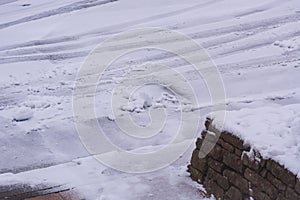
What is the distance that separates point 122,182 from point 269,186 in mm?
1609

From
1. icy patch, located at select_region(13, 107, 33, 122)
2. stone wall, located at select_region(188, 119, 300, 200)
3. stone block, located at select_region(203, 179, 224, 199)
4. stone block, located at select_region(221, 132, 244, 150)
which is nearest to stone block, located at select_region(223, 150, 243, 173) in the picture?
stone wall, located at select_region(188, 119, 300, 200)

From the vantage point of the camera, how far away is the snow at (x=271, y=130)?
3.98 metres

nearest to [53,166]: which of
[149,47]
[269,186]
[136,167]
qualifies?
[136,167]

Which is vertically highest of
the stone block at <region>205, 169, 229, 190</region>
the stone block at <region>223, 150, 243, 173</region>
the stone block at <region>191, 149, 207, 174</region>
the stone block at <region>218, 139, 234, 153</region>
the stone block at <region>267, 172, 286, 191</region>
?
the stone block at <region>218, 139, 234, 153</region>

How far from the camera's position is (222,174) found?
4.56 meters

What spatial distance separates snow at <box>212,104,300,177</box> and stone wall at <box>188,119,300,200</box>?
0.06 meters

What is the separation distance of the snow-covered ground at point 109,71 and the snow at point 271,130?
27 centimetres

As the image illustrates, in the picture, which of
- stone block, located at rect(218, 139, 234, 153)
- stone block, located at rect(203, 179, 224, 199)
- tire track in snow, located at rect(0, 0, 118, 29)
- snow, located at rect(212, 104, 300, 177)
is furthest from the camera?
tire track in snow, located at rect(0, 0, 118, 29)

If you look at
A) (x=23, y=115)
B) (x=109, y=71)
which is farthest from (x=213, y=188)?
(x=109, y=71)

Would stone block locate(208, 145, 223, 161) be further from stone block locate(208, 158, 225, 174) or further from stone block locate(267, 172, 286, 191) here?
stone block locate(267, 172, 286, 191)

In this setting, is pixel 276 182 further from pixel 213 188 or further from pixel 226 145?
pixel 213 188

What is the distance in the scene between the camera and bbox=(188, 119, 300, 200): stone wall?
3.94 m

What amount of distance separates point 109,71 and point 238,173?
191 inches

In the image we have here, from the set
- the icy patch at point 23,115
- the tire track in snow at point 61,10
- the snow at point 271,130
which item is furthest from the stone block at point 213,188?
the tire track in snow at point 61,10
